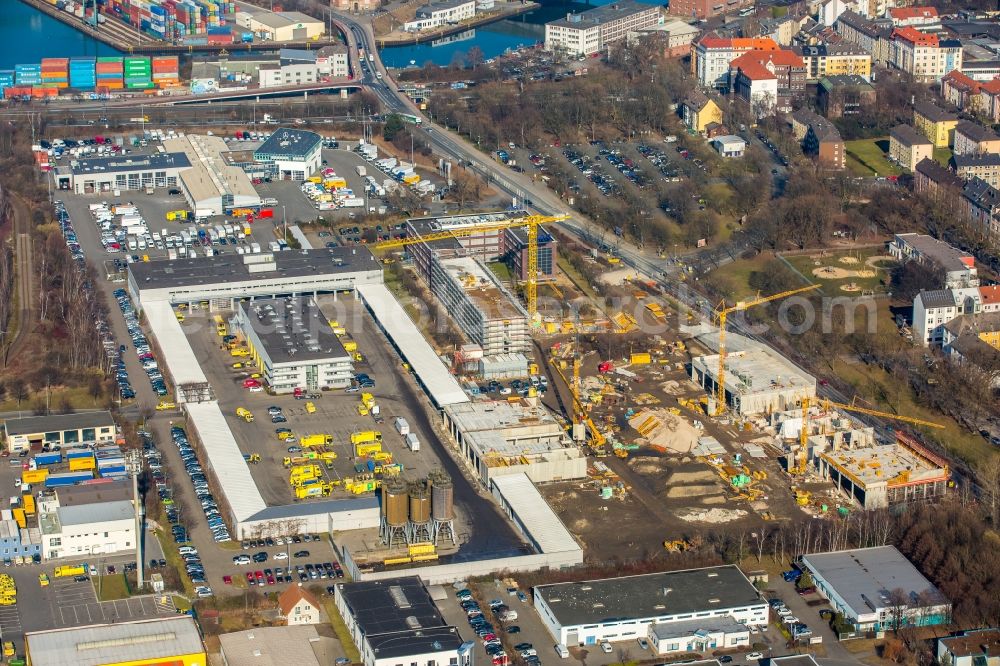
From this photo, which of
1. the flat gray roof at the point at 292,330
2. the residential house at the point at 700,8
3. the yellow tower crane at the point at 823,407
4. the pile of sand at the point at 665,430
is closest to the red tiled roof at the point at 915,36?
the residential house at the point at 700,8

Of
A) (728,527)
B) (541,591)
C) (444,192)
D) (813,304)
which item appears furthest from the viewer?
(444,192)

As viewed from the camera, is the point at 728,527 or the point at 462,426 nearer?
the point at 728,527

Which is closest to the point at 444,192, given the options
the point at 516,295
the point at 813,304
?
the point at 516,295

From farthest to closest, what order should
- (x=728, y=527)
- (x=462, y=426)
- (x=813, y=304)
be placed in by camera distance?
(x=813, y=304)
(x=462, y=426)
(x=728, y=527)

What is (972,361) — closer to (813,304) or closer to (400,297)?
(813,304)

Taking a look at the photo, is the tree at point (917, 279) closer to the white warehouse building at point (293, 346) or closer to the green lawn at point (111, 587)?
the white warehouse building at point (293, 346)

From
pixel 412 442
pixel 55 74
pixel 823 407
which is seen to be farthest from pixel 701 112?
pixel 412 442
